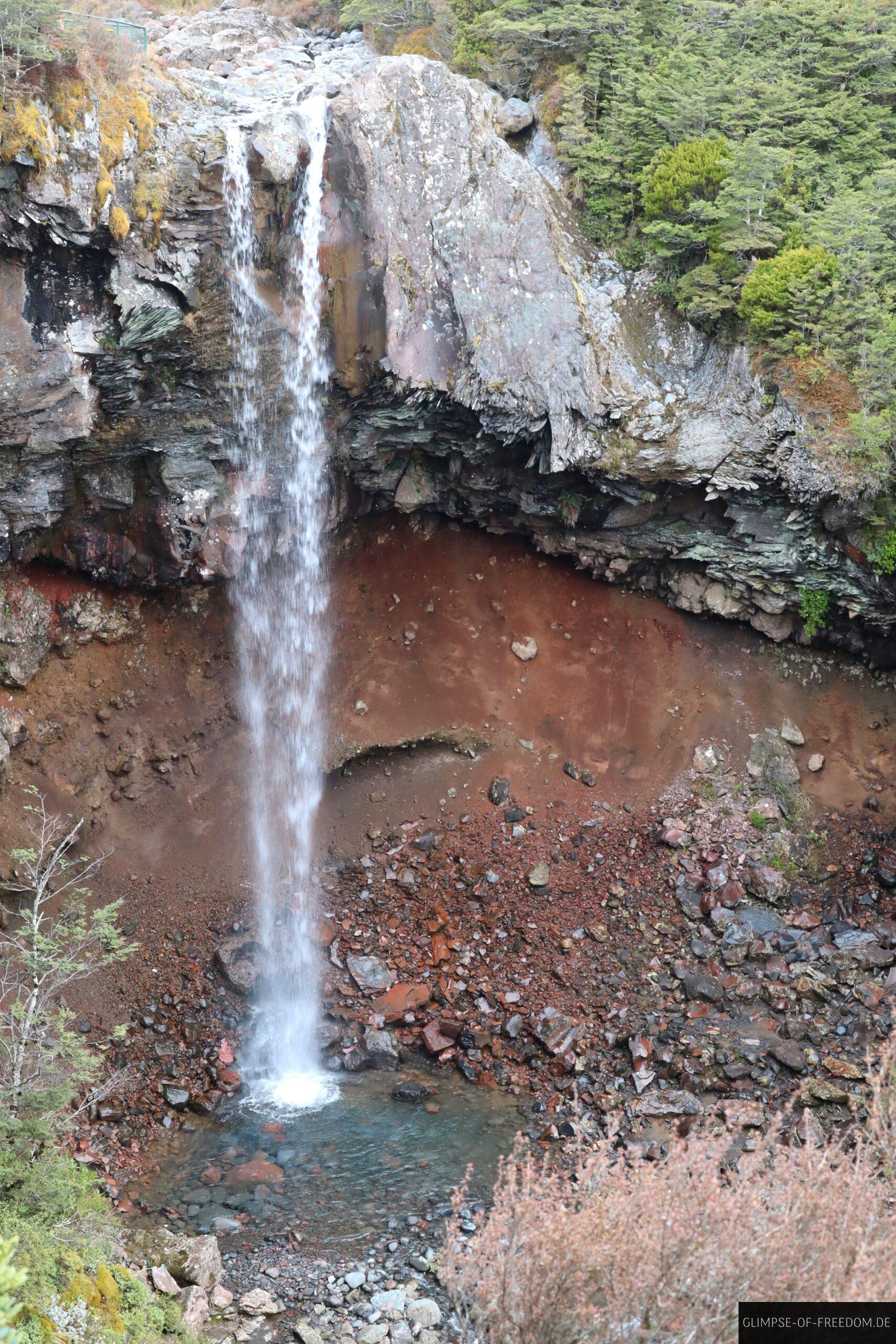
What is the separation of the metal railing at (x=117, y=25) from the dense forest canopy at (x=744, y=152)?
18.5 ft

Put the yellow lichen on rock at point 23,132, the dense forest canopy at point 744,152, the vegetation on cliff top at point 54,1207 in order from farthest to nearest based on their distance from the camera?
the dense forest canopy at point 744,152 < the yellow lichen on rock at point 23,132 < the vegetation on cliff top at point 54,1207

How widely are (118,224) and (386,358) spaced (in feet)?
11.8

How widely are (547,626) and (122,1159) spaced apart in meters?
9.80

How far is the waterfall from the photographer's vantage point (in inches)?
520

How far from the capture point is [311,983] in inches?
569

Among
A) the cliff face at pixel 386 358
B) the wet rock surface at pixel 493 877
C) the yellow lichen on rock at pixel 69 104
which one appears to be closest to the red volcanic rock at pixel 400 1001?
the wet rock surface at pixel 493 877

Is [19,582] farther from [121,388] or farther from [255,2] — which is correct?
[255,2]

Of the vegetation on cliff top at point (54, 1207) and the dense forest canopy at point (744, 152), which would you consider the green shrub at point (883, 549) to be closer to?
the dense forest canopy at point (744, 152)

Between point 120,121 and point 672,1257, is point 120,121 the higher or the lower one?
the higher one

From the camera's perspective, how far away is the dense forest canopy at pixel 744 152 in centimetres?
1352

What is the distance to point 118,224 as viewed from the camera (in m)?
11.5

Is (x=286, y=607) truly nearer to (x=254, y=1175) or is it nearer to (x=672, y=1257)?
(x=254, y=1175)

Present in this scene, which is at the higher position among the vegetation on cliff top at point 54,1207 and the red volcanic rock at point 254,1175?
the vegetation on cliff top at point 54,1207

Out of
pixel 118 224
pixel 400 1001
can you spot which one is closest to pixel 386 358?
pixel 118 224
